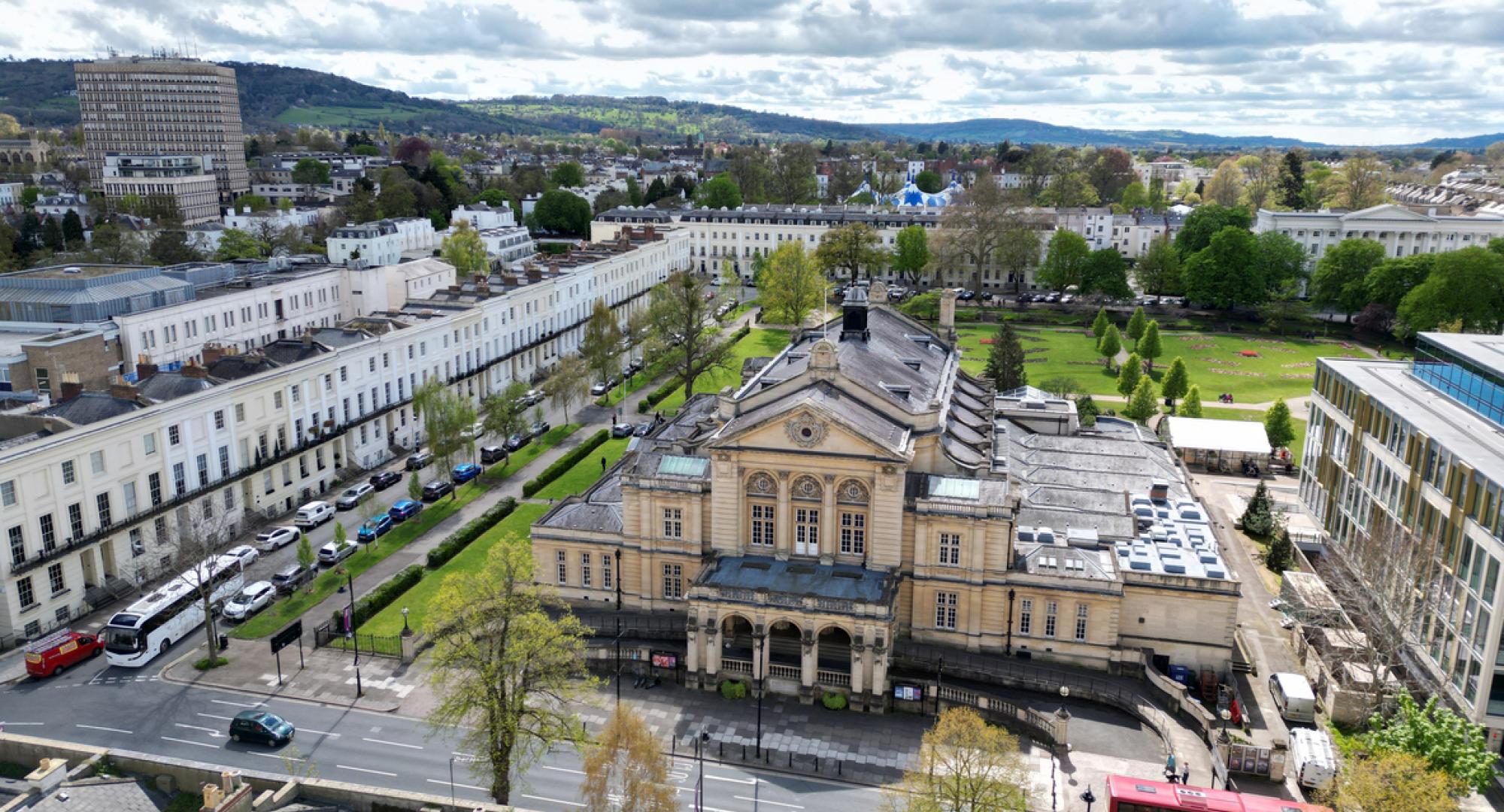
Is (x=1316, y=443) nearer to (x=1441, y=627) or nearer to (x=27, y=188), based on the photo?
(x=1441, y=627)

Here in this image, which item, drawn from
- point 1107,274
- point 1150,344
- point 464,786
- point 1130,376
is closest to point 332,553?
point 464,786

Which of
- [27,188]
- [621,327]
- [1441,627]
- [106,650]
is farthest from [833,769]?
[27,188]

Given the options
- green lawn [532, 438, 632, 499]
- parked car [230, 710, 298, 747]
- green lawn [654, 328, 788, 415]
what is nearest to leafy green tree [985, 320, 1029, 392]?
green lawn [654, 328, 788, 415]

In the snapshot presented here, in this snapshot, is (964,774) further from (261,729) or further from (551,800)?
(261,729)

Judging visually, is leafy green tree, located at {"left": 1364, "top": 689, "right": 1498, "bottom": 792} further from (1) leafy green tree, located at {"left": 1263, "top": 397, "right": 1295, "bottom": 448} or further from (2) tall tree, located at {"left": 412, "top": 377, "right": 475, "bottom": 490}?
(2) tall tree, located at {"left": 412, "top": 377, "right": 475, "bottom": 490}

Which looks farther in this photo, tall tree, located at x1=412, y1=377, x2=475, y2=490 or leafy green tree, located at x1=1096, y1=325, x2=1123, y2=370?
leafy green tree, located at x1=1096, y1=325, x2=1123, y2=370

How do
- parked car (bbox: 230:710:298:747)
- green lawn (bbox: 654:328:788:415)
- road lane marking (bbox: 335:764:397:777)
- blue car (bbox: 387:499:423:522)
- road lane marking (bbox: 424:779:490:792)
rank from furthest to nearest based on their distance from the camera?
green lawn (bbox: 654:328:788:415), blue car (bbox: 387:499:423:522), parked car (bbox: 230:710:298:747), road lane marking (bbox: 335:764:397:777), road lane marking (bbox: 424:779:490:792)
